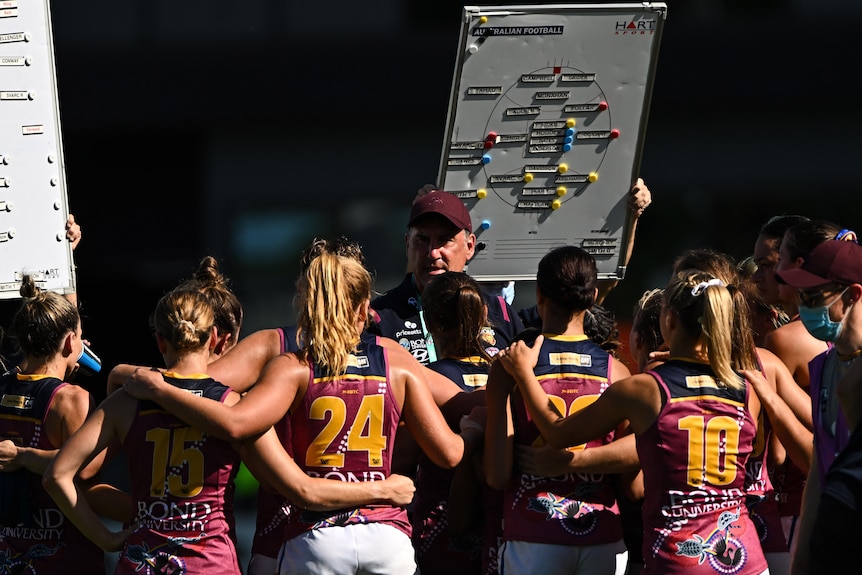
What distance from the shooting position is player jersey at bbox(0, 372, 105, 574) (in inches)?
141

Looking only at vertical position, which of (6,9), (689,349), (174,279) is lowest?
(174,279)

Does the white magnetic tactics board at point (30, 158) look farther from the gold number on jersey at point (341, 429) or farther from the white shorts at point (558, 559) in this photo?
the white shorts at point (558, 559)

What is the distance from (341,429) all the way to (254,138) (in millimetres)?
3808

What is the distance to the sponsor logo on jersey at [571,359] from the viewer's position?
3.41 meters

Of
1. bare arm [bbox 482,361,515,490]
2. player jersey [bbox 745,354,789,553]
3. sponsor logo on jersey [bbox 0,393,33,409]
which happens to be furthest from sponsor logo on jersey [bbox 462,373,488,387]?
sponsor logo on jersey [bbox 0,393,33,409]

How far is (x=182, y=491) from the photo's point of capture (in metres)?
3.21

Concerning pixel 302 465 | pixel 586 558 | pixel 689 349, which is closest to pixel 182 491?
pixel 302 465

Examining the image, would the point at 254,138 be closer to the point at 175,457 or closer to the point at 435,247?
the point at 435,247

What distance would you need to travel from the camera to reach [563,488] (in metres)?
3.39

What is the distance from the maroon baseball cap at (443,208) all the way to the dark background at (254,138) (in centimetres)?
241

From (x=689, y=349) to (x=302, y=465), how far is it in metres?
1.12

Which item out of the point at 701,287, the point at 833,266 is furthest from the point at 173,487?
the point at 833,266

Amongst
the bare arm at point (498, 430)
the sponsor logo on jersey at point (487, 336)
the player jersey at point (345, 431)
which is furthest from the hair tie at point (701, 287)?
the player jersey at point (345, 431)

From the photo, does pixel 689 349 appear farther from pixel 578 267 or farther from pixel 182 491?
pixel 182 491
